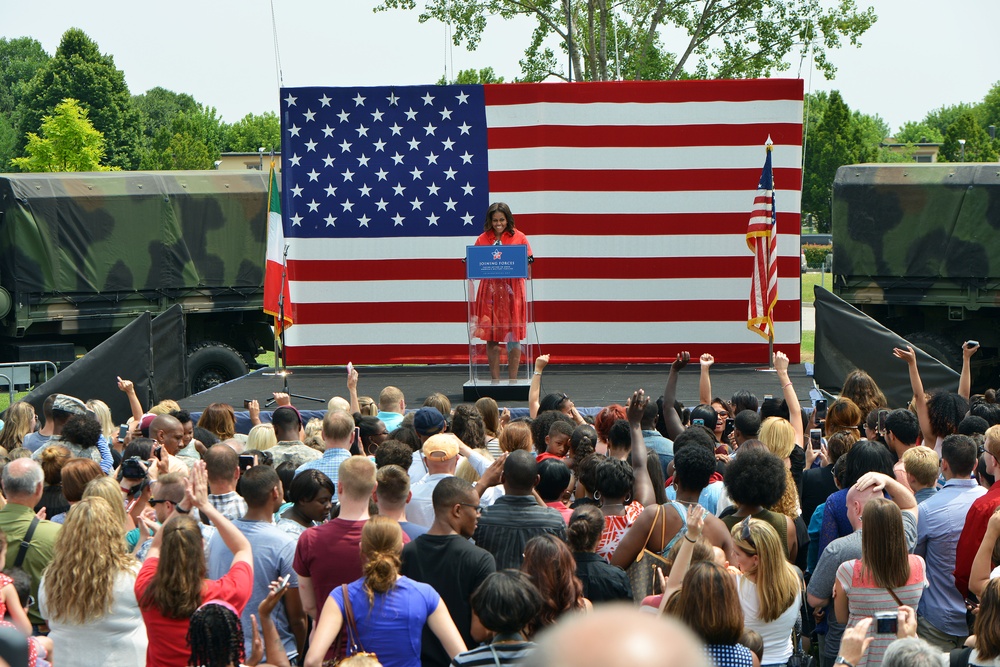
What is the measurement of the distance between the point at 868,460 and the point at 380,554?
7.19 ft

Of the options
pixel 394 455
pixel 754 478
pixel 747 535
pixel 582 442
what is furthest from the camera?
pixel 582 442

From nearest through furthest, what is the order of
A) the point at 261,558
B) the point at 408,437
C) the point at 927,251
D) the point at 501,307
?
the point at 261,558 → the point at 408,437 → the point at 501,307 → the point at 927,251

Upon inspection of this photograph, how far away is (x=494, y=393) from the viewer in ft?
36.0

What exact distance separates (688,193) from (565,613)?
9.45m

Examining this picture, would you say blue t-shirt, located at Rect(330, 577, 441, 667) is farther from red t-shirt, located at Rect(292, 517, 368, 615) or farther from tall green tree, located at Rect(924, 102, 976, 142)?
tall green tree, located at Rect(924, 102, 976, 142)

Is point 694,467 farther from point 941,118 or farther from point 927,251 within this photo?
point 941,118

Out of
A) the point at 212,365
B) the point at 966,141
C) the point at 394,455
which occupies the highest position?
the point at 966,141

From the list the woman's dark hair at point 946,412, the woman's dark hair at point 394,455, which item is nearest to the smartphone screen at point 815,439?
the woman's dark hair at point 946,412

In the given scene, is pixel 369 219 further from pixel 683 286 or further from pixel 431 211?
pixel 683 286

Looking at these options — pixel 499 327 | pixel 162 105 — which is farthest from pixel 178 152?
pixel 499 327

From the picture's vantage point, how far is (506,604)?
3180 millimetres

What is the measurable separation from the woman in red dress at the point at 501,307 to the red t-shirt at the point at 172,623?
7.36 m

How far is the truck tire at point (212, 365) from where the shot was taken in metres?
14.2

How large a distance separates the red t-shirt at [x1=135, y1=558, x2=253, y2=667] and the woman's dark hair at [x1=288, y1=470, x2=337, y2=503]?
35.7 inches
